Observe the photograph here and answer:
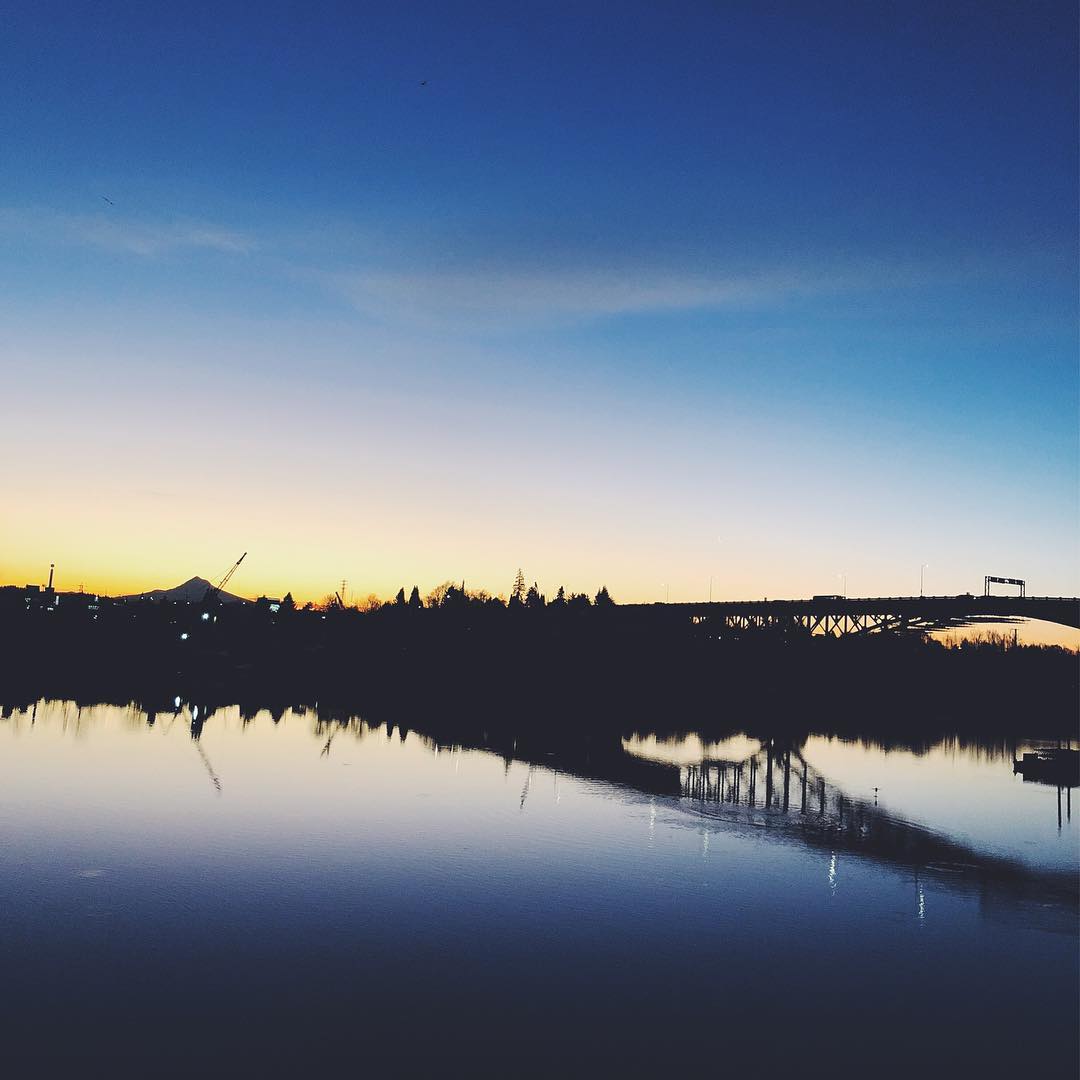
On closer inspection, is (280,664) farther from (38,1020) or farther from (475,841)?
(38,1020)

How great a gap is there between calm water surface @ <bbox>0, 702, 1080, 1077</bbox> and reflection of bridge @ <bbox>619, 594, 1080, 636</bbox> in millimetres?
37443

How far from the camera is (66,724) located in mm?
63750

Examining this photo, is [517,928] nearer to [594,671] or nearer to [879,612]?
[879,612]

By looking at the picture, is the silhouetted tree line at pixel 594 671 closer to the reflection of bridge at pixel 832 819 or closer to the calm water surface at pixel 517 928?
the reflection of bridge at pixel 832 819

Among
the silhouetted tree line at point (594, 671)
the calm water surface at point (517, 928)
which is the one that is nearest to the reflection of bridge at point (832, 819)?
the calm water surface at point (517, 928)

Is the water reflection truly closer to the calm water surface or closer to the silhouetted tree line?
the calm water surface

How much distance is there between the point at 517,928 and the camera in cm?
2297

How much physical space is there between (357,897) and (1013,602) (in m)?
74.6

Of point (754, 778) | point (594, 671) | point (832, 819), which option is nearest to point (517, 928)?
point (832, 819)

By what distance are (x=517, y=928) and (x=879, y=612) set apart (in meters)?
81.2

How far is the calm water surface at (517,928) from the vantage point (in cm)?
1661

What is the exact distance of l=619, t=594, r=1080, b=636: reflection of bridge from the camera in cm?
7925

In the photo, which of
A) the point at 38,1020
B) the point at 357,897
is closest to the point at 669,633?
the point at 357,897

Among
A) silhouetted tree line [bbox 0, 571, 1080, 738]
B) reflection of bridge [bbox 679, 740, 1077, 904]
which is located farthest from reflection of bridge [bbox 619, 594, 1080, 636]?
reflection of bridge [bbox 679, 740, 1077, 904]
